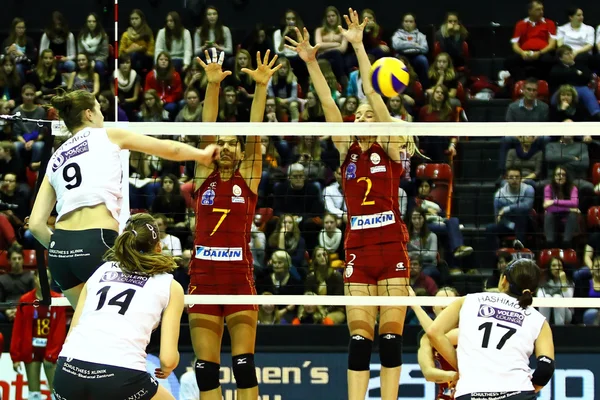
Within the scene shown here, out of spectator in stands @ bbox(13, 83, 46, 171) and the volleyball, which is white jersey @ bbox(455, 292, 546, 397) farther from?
spectator in stands @ bbox(13, 83, 46, 171)

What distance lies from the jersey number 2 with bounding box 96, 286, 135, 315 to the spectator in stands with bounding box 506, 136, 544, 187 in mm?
9176

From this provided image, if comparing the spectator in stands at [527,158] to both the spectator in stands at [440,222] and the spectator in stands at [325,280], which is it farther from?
the spectator in stands at [325,280]

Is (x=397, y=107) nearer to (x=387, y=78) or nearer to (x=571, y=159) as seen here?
(x=571, y=159)

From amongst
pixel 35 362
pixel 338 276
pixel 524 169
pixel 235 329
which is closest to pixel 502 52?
pixel 524 169

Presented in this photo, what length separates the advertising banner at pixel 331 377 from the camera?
12.1 m

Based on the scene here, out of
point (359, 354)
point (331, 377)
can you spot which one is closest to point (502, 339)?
point (359, 354)

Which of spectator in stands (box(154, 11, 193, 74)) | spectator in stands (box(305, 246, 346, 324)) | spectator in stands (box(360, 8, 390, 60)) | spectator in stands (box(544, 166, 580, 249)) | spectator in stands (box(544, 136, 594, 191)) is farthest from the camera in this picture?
spectator in stands (box(154, 11, 193, 74))

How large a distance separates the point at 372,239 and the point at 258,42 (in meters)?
9.84

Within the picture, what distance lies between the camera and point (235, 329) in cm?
872

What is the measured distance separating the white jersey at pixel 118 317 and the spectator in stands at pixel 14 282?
26.1 feet

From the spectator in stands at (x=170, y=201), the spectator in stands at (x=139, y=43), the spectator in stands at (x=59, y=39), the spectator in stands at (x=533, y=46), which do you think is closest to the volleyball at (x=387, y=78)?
the spectator in stands at (x=170, y=201)

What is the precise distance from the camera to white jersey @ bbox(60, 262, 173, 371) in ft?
21.4

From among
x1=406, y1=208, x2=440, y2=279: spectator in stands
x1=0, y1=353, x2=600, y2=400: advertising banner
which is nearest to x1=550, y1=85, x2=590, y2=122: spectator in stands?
x1=406, y1=208, x2=440, y2=279: spectator in stands

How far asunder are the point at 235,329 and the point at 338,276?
16.0ft
